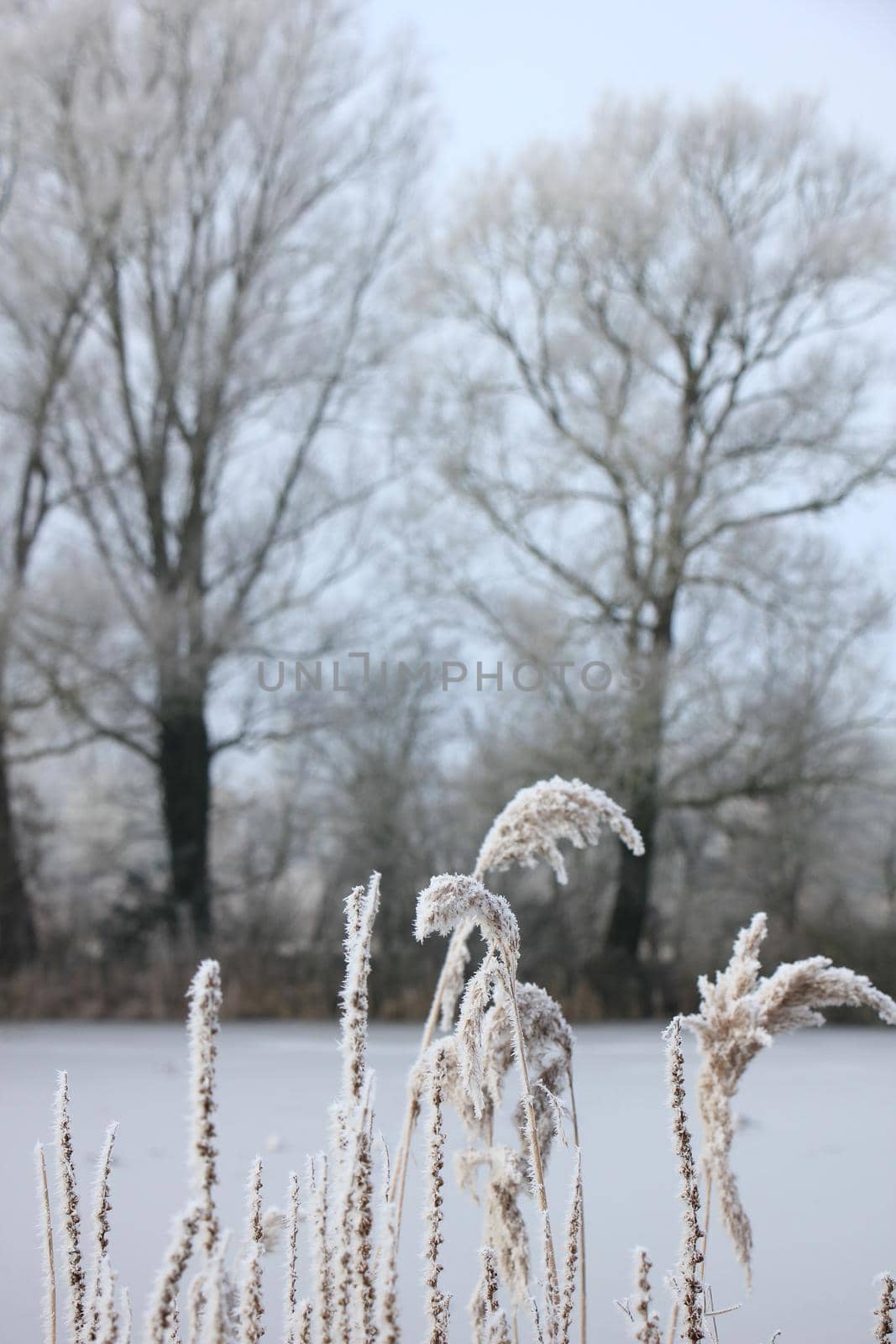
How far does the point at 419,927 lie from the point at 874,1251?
156 centimetres

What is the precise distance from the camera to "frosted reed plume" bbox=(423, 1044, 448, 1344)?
885 mm

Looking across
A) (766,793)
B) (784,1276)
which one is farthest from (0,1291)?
(766,793)

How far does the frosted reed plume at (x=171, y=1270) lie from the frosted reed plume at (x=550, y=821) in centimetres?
35

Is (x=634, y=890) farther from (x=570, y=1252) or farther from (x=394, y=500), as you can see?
(x=570, y=1252)

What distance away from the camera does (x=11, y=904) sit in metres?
6.15

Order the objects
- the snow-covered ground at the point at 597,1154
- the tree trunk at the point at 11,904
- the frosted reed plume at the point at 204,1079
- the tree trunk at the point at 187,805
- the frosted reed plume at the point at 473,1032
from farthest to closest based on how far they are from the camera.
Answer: the tree trunk at the point at 187,805 < the tree trunk at the point at 11,904 < the snow-covered ground at the point at 597,1154 < the frosted reed plume at the point at 473,1032 < the frosted reed plume at the point at 204,1079

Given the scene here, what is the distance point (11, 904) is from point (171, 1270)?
572 centimetres

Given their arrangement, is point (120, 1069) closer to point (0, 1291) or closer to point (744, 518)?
point (0, 1291)

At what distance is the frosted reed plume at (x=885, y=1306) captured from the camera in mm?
1019

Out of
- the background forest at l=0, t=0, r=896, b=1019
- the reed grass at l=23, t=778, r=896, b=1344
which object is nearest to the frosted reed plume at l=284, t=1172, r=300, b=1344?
the reed grass at l=23, t=778, r=896, b=1344

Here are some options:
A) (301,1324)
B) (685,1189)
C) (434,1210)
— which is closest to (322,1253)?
(301,1324)

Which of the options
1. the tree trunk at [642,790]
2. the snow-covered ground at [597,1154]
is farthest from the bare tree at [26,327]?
the tree trunk at [642,790]

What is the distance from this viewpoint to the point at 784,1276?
1.94m

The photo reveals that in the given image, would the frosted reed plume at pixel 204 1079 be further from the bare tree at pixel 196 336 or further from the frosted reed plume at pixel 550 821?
the bare tree at pixel 196 336
